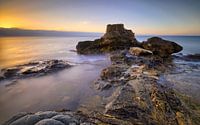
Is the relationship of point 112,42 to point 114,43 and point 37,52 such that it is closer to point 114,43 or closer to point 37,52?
point 114,43

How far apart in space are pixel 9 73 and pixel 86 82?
5648mm

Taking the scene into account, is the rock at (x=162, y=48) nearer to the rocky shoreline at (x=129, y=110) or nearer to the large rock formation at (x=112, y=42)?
the large rock formation at (x=112, y=42)

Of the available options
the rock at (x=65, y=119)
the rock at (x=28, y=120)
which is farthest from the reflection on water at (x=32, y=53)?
the rock at (x=65, y=119)

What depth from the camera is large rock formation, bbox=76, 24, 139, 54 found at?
24469 millimetres

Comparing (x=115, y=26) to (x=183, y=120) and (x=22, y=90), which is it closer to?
(x=22, y=90)

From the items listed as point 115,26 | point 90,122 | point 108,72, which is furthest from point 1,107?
Answer: point 115,26

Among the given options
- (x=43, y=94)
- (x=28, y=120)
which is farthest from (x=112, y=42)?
(x=28, y=120)

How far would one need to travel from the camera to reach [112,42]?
2478 centimetres

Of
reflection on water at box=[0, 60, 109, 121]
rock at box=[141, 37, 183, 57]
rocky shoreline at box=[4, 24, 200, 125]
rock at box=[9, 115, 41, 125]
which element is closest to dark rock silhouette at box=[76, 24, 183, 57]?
rock at box=[141, 37, 183, 57]

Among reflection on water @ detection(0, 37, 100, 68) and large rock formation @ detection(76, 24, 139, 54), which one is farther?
large rock formation @ detection(76, 24, 139, 54)

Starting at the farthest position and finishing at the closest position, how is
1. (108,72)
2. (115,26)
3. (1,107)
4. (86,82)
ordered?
(115,26), (108,72), (86,82), (1,107)

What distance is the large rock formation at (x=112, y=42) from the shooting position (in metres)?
24.5

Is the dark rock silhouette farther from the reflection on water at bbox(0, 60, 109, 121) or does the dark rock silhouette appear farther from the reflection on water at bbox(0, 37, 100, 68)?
the reflection on water at bbox(0, 60, 109, 121)

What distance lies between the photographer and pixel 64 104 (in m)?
6.77
